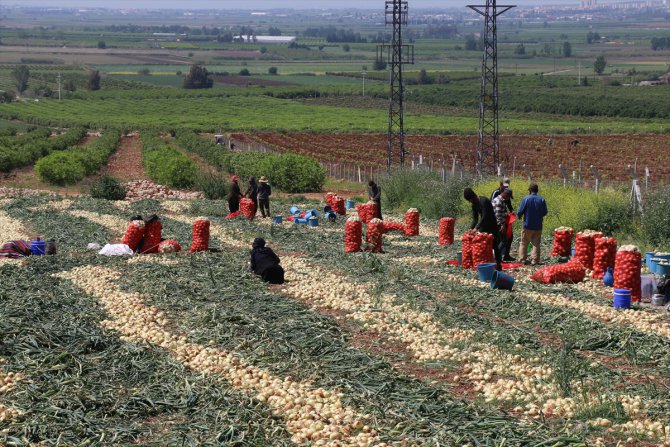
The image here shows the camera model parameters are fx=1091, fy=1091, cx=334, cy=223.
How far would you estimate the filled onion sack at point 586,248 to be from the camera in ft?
65.8

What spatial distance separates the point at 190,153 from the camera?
72562mm

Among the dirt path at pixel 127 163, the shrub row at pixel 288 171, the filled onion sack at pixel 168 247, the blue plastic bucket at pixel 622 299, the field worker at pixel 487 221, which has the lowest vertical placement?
the dirt path at pixel 127 163

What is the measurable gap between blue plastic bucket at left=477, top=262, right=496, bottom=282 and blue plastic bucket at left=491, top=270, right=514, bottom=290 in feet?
1.65

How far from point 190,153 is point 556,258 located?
52.8 metres

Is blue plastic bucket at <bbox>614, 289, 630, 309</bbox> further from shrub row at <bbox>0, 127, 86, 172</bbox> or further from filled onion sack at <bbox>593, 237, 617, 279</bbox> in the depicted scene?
shrub row at <bbox>0, 127, 86, 172</bbox>

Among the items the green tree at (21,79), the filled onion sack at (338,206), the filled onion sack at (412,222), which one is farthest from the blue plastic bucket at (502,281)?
the green tree at (21,79)

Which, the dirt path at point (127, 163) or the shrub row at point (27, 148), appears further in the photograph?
the shrub row at point (27, 148)

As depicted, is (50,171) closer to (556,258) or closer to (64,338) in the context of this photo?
(556,258)

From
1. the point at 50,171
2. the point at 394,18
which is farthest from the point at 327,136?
the point at 394,18

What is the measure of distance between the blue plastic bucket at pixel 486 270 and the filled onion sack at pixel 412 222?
23.6 feet

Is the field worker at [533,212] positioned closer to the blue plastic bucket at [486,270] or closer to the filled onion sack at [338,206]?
the blue plastic bucket at [486,270]

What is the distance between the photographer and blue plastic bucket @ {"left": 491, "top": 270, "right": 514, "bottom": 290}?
18156mm

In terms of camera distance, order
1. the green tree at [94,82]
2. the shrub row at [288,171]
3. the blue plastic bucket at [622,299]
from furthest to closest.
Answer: the green tree at [94,82] < the shrub row at [288,171] < the blue plastic bucket at [622,299]

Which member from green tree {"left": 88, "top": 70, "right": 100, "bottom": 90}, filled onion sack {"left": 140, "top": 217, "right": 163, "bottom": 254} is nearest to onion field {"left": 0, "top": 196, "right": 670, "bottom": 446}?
filled onion sack {"left": 140, "top": 217, "right": 163, "bottom": 254}
